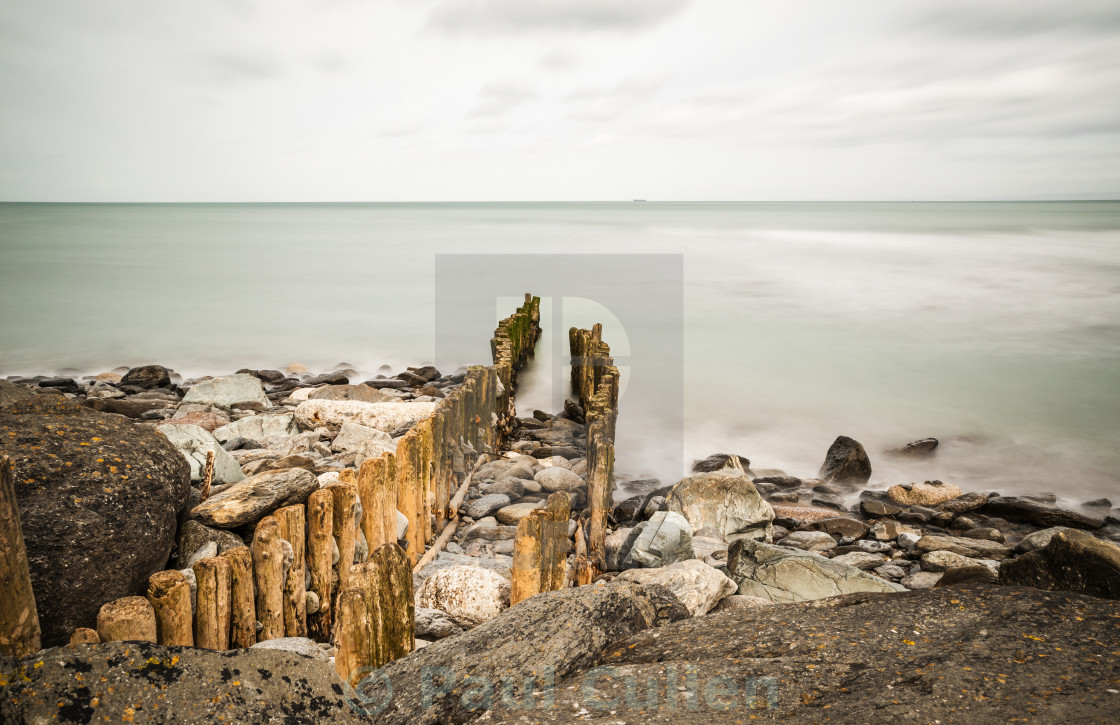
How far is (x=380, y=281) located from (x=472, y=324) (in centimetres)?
1018

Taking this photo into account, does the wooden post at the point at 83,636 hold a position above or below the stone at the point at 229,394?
above

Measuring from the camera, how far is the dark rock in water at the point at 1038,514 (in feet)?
24.3

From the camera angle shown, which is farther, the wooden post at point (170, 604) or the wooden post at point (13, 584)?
the wooden post at point (170, 604)

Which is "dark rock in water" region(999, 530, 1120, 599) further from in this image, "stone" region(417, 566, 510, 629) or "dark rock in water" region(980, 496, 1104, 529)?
"dark rock in water" region(980, 496, 1104, 529)

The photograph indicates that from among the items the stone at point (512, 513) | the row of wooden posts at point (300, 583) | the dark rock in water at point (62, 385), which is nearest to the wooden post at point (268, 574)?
the row of wooden posts at point (300, 583)

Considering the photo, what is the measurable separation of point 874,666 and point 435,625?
2.43 metres

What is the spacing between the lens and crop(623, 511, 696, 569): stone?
518 cm

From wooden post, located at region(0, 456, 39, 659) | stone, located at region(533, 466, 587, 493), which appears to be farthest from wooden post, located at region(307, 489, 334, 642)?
stone, located at region(533, 466, 587, 493)

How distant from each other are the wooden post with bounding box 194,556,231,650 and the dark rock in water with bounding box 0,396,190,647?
17.3 inches

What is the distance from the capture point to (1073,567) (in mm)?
3588

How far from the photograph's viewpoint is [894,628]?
2.73 metres

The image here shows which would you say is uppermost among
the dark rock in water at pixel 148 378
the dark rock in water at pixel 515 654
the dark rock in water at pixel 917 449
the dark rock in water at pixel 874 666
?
the dark rock in water at pixel 874 666

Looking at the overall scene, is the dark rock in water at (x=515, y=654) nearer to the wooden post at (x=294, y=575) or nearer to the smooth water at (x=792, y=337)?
the wooden post at (x=294, y=575)

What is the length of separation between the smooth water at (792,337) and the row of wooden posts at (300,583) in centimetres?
520
